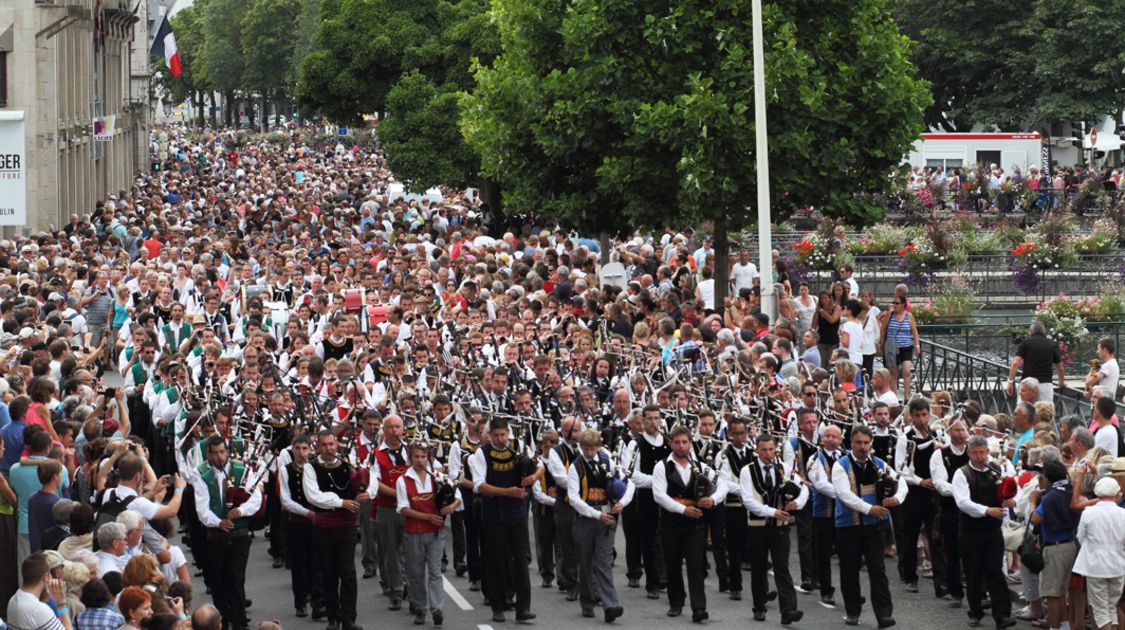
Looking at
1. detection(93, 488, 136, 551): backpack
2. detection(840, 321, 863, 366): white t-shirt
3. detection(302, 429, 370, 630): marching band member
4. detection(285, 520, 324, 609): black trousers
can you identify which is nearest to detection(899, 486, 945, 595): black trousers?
detection(302, 429, 370, 630): marching band member

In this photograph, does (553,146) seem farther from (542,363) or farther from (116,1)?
(116,1)

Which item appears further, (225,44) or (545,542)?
(225,44)

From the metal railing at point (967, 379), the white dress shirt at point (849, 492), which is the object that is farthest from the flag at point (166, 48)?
the white dress shirt at point (849, 492)

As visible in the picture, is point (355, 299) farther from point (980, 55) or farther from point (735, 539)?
point (980, 55)

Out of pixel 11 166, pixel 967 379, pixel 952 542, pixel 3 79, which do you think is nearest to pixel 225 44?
pixel 3 79

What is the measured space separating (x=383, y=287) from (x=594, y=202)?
3240mm

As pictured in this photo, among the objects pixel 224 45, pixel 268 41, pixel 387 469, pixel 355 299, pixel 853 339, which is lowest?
pixel 387 469

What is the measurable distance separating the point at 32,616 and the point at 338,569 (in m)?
4.64

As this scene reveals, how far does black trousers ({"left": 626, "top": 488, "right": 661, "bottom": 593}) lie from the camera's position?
1658cm

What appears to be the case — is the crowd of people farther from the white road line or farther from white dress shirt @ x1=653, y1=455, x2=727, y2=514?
the white road line

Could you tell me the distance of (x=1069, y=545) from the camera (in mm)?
Answer: 14938

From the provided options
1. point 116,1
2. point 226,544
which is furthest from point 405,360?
point 116,1

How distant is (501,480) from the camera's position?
621 inches

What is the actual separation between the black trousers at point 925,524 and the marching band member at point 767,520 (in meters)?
1.25
